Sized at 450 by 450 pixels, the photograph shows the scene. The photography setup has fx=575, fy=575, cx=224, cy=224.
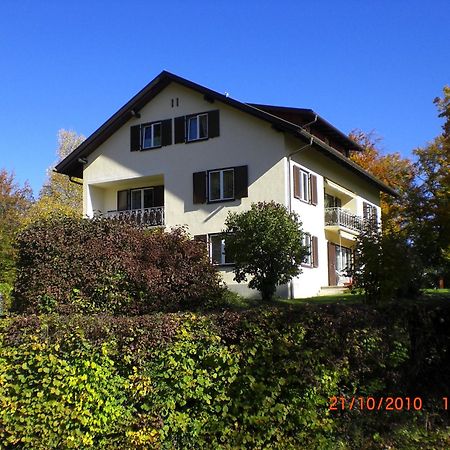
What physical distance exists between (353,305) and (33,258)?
6.05m

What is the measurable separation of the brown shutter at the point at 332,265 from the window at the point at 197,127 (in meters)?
8.26

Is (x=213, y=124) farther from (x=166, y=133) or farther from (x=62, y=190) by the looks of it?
(x=62, y=190)

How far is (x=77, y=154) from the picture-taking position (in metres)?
28.7

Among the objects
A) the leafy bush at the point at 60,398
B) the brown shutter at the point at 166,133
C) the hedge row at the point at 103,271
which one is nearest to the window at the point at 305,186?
the brown shutter at the point at 166,133

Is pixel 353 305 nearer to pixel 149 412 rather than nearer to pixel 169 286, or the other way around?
pixel 149 412

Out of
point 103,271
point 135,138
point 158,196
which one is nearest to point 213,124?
point 135,138

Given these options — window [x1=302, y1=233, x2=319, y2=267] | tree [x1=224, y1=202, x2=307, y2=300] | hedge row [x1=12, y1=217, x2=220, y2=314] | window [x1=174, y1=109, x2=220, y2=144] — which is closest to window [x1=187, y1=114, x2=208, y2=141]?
window [x1=174, y1=109, x2=220, y2=144]

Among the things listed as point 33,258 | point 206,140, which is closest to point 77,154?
point 206,140

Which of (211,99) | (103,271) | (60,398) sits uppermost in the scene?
(211,99)

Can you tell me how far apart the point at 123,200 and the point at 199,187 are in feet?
18.5

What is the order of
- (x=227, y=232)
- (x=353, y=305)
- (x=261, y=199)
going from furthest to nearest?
(x=261, y=199), (x=227, y=232), (x=353, y=305)

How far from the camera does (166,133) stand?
26750 mm

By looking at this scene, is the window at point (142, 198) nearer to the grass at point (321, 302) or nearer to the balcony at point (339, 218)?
the balcony at point (339, 218)

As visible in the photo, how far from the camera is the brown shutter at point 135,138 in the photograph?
2748 cm
